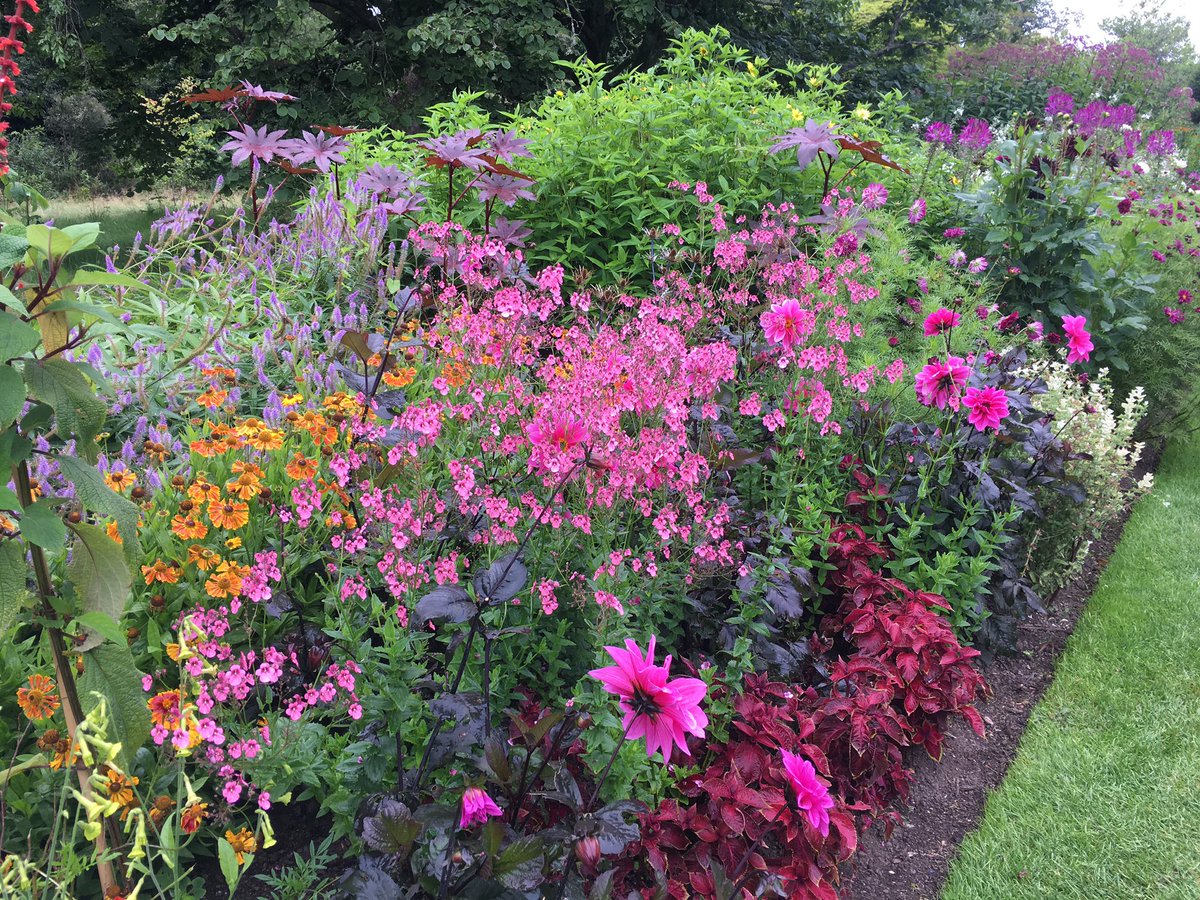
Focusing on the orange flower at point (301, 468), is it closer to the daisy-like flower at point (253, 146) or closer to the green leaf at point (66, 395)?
the green leaf at point (66, 395)

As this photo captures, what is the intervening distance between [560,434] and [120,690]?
3.15 feet

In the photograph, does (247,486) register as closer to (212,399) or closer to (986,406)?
(212,399)

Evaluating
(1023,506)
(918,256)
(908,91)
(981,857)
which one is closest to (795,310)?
(1023,506)

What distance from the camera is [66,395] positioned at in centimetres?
121

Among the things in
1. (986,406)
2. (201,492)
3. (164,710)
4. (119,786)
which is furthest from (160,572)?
(986,406)

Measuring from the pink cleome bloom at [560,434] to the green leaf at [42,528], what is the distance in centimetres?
90

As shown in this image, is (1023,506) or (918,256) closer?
(1023,506)

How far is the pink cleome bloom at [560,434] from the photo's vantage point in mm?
1784

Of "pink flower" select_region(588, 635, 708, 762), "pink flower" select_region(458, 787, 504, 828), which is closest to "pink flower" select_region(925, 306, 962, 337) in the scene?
"pink flower" select_region(588, 635, 708, 762)

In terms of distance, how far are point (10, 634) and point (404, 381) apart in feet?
3.53

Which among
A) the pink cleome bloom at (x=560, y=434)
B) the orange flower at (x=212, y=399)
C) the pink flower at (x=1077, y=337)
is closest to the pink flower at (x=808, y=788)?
the pink cleome bloom at (x=560, y=434)

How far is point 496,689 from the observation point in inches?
76.7

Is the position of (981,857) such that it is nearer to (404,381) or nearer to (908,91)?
(404,381)

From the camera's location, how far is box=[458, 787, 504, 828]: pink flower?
1365 mm
